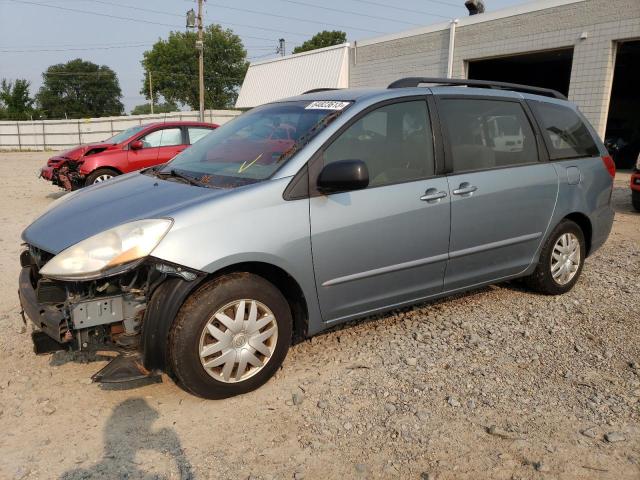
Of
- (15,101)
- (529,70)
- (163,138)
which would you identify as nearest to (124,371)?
(163,138)

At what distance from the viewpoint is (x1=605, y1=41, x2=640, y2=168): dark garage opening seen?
16969 mm

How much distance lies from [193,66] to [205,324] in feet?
237

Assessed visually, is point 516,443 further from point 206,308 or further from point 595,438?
point 206,308

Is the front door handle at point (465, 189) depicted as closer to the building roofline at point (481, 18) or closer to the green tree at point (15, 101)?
the building roofline at point (481, 18)

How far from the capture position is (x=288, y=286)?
318 centimetres

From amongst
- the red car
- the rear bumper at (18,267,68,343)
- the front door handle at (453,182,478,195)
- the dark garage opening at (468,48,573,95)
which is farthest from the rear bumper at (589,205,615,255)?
the dark garage opening at (468,48,573,95)

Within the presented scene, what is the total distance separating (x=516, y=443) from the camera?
262cm

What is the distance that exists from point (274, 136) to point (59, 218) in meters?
1.41

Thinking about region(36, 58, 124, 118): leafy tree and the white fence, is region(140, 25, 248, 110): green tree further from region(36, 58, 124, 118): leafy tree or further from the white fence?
the white fence

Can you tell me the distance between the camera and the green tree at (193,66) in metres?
68.9

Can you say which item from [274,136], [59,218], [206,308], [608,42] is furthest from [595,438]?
[608,42]

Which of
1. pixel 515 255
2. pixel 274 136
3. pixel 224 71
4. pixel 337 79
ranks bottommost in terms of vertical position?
pixel 515 255

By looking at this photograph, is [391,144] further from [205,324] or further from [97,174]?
[97,174]

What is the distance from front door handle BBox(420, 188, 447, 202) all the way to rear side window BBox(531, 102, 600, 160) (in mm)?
1376
